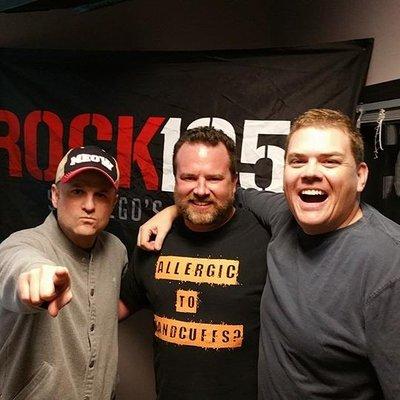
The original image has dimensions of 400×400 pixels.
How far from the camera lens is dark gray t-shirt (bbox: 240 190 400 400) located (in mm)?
1087

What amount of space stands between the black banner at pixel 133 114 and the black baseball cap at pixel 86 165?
0.64 m

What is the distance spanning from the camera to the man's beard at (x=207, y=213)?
1560 millimetres

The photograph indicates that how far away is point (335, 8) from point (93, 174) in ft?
4.44

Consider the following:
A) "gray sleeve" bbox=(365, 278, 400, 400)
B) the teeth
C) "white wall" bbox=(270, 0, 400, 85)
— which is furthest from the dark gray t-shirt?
"white wall" bbox=(270, 0, 400, 85)

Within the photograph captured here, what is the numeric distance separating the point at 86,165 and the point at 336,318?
0.84m

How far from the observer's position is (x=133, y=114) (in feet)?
7.18

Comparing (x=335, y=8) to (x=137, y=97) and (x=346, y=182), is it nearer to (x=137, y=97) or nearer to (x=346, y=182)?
(x=137, y=97)

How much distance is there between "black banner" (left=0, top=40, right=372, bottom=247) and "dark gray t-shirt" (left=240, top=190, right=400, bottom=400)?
2.69 ft

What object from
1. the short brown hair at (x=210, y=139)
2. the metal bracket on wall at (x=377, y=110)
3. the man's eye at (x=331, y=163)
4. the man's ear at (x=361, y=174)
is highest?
the metal bracket on wall at (x=377, y=110)

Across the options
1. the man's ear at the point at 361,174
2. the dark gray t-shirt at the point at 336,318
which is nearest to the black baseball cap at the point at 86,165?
the dark gray t-shirt at the point at 336,318

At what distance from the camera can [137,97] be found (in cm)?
218

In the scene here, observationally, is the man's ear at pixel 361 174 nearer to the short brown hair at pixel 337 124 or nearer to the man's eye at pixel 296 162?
the short brown hair at pixel 337 124

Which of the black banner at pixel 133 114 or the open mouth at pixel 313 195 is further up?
the black banner at pixel 133 114

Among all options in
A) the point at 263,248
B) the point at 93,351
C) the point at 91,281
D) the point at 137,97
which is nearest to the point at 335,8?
the point at 137,97
